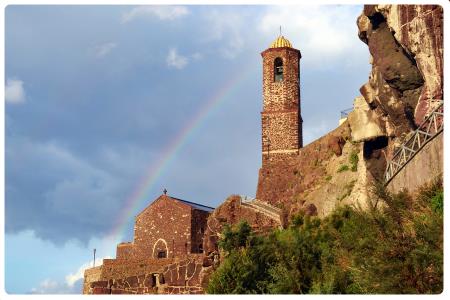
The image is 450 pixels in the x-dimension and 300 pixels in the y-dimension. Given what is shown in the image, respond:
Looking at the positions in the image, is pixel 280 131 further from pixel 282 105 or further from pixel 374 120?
pixel 374 120

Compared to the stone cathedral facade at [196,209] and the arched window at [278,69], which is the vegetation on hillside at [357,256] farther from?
the arched window at [278,69]

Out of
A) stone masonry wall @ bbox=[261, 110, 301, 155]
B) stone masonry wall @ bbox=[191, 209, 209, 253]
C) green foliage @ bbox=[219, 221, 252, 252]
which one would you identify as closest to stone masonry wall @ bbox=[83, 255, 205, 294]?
green foliage @ bbox=[219, 221, 252, 252]

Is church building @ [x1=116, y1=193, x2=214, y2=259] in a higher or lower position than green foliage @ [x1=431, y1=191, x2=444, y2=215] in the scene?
lower

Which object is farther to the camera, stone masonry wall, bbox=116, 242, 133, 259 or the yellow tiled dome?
the yellow tiled dome

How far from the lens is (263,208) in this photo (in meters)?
47.6

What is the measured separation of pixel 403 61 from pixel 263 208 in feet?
56.4

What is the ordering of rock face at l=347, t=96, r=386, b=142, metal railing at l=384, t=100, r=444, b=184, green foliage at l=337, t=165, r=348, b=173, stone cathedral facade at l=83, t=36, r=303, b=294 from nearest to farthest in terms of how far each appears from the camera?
metal railing at l=384, t=100, r=444, b=184
rock face at l=347, t=96, r=386, b=142
green foliage at l=337, t=165, r=348, b=173
stone cathedral facade at l=83, t=36, r=303, b=294

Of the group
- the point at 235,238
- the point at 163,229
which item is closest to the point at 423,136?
the point at 235,238

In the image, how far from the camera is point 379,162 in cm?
3978

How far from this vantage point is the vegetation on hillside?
17.0m

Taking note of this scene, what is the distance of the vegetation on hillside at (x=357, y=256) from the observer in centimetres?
1705

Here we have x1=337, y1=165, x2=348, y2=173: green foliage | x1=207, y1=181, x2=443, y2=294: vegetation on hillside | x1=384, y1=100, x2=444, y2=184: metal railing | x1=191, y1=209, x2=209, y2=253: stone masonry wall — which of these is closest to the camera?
x1=207, y1=181, x2=443, y2=294: vegetation on hillside

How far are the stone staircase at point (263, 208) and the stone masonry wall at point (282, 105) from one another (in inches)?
250

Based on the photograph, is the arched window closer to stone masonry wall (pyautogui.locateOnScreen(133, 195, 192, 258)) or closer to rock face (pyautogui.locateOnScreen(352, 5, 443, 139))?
stone masonry wall (pyautogui.locateOnScreen(133, 195, 192, 258))
